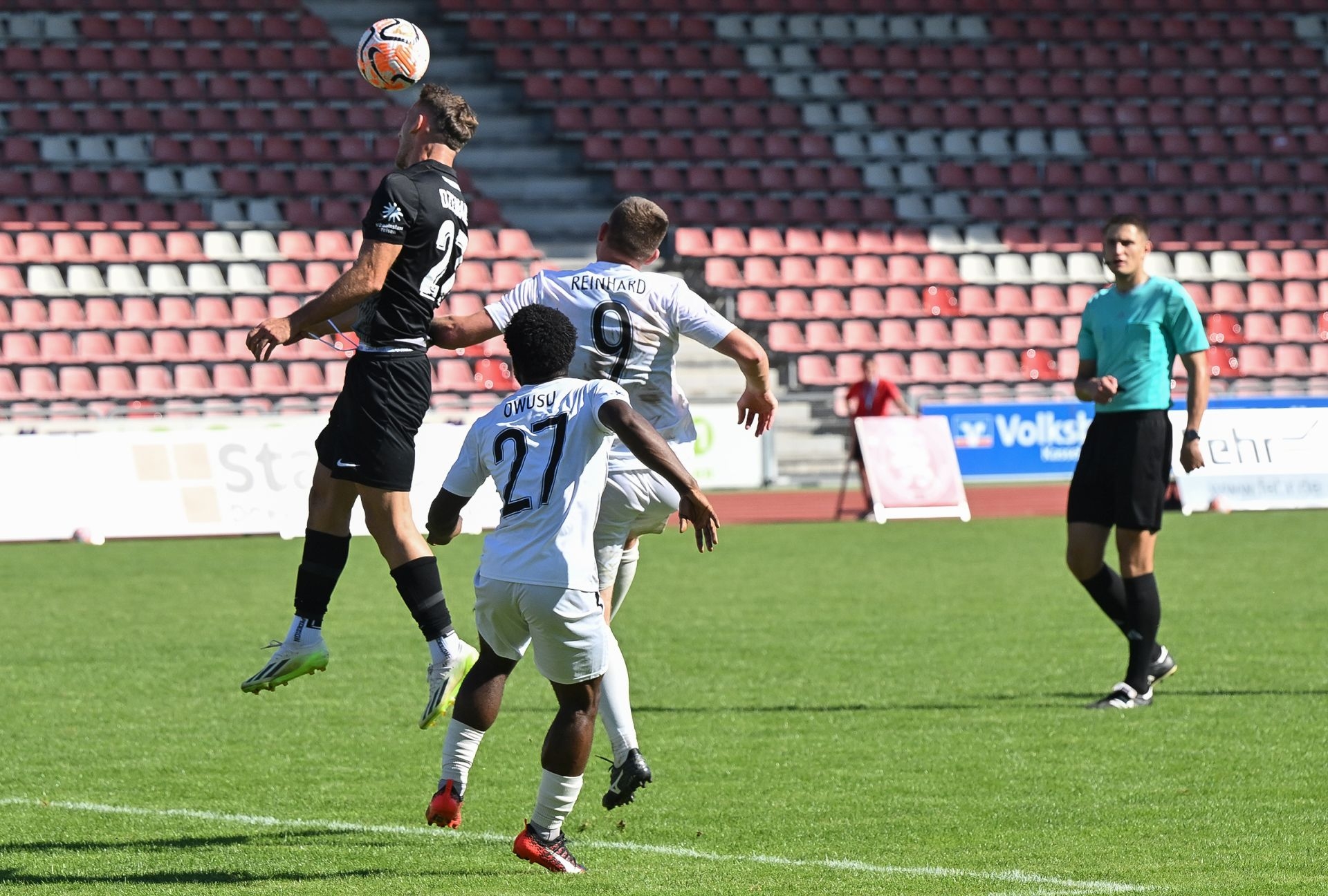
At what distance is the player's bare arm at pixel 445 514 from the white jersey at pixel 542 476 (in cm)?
3

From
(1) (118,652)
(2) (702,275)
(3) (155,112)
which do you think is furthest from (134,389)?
(1) (118,652)

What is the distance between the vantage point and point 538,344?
17.2ft

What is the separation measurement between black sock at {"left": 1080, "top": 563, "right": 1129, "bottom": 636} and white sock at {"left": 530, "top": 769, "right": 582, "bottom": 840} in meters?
4.09

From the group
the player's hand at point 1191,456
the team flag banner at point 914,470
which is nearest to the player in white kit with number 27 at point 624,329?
the player's hand at point 1191,456

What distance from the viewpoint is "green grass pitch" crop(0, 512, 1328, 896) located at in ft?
17.6

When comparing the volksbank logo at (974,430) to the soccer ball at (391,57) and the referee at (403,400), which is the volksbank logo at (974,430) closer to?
the soccer ball at (391,57)

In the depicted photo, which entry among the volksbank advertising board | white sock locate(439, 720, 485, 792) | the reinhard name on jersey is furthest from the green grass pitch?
the volksbank advertising board

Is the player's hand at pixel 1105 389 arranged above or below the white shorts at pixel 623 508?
above

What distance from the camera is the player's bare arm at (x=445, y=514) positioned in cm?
516

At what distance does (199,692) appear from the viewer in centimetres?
913

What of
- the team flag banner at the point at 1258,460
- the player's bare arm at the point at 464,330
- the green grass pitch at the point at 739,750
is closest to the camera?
the green grass pitch at the point at 739,750

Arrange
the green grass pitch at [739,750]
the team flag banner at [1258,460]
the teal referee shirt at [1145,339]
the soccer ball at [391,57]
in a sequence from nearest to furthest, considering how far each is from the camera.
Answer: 1. the green grass pitch at [739,750]
2. the soccer ball at [391,57]
3. the teal referee shirt at [1145,339]
4. the team flag banner at [1258,460]

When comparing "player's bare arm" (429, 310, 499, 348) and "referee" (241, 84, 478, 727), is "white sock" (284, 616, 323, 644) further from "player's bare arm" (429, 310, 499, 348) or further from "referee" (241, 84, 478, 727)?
"player's bare arm" (429, 310, 499, 348)

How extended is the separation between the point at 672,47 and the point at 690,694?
22805 millimetres
